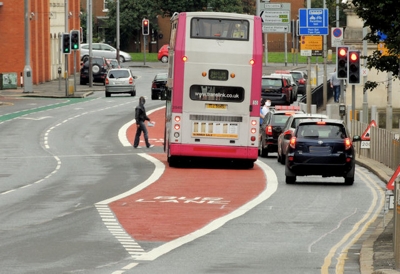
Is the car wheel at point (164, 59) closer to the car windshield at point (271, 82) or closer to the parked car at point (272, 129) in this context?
the car windshield at point (271, 82)

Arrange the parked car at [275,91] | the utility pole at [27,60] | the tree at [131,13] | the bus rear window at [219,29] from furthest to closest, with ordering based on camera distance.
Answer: the tree at [131,13] < the utility pole at [27,60] < the parked car at [275,91] < the bus rear window at [219,29]

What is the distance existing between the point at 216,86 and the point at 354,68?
6252 mm

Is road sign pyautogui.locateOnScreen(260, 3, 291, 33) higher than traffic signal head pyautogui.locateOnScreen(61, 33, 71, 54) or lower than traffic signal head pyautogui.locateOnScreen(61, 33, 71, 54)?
higher

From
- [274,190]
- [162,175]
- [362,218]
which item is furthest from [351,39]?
[362,218]

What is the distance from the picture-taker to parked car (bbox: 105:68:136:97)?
240ft

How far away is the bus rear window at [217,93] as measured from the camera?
35250 millimetres

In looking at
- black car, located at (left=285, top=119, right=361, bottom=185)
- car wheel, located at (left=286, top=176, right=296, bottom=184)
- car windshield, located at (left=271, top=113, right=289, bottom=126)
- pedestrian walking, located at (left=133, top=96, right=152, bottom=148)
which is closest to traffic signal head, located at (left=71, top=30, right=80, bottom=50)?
pedestrian walking, located at (left=133, top=96, right=152, bottom=148)

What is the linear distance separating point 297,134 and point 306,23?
27950 millimetres

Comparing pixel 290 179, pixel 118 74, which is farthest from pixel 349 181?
pixel 118 74

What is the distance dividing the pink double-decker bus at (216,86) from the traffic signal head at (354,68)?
530 cm

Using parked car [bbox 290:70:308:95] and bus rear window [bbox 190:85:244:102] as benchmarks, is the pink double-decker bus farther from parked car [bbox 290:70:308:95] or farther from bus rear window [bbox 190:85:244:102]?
parked car [bbox 290:70:308:95]

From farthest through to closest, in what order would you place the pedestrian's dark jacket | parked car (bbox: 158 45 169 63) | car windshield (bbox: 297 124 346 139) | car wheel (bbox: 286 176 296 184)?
parked car (bbox: 158 45 169 63), the pedestrian's dark jacket, car wheel (bbox: 286 176 296 184), car windshield (bbox: 297 124 346 139)

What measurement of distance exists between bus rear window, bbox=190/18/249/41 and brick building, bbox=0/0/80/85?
46996 mm

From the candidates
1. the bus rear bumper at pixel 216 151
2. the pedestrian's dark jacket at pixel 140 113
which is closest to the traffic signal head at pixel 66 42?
the pedestrian's dark jacket at pixel 140 113
